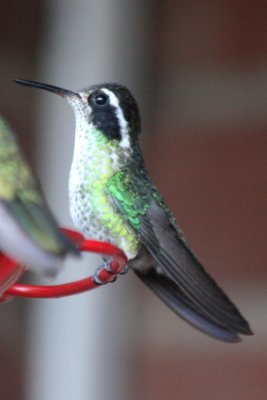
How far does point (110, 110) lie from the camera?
3.86 ft

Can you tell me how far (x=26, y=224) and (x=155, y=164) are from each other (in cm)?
144

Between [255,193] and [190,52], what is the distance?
14.0 inches

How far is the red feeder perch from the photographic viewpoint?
37.7 inches

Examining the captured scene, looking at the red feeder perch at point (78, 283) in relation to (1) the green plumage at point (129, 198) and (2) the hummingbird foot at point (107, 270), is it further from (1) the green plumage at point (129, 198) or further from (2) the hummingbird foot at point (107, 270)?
(1) the green plumage at point (129, 198)

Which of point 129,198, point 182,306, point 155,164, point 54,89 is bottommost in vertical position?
point 155,164

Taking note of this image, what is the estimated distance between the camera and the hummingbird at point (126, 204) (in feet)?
3.63

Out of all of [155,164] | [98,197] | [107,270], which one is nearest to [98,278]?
[107,270]

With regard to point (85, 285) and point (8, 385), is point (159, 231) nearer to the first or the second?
point (85, 285)

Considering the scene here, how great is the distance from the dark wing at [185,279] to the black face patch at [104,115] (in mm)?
99

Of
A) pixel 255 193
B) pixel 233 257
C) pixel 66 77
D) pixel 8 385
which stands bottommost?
pixel 8 385

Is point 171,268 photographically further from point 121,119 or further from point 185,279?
point 121,119

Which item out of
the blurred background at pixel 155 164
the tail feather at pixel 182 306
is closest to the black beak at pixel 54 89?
the tail feather at pixel 182 306

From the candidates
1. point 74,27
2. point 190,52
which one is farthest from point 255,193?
point 74,27

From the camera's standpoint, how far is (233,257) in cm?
217
